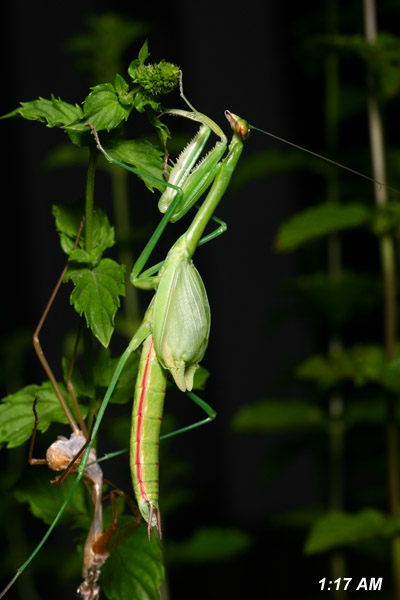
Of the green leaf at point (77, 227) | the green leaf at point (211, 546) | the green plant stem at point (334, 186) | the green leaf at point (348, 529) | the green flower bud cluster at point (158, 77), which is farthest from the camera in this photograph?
the green plant stem at point (334, 186)

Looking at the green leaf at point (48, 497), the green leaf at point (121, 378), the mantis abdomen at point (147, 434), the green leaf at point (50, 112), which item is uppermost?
the green leaf at point (50, 112)

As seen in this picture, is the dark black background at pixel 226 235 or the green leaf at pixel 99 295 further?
the dark black background at pixel 226 235

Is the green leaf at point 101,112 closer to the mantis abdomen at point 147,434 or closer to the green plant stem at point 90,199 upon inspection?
the green plant stem at point 90,199

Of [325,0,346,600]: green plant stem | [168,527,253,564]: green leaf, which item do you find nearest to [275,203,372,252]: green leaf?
[325,0,346,600]: green plant stem

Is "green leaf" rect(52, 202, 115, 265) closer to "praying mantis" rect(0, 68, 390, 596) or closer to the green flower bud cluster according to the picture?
"praying mantis" rect(0, 68, 390, 596)

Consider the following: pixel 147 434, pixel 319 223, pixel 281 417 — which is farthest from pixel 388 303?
pixel 147 434

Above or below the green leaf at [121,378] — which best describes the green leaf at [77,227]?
above

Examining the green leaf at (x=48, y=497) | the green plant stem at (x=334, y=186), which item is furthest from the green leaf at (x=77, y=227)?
the green plant stem at (x=334, y=186)

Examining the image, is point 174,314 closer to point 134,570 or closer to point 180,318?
point 180,318
